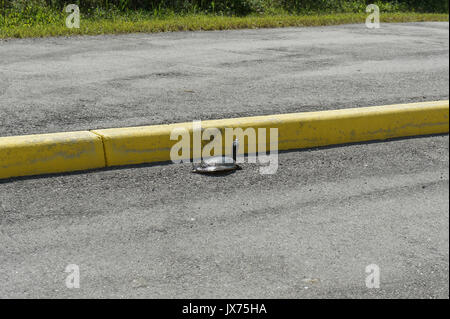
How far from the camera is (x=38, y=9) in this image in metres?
10.0

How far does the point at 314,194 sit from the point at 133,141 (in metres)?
1.38

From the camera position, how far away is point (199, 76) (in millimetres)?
6953

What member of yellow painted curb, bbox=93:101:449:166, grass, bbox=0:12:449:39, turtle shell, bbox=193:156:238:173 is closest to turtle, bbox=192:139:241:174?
turtle shell, bbox=193:156:238:173

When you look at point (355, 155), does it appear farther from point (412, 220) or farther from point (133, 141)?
point (133, 141)

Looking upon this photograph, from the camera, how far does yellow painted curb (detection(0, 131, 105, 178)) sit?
4555mm

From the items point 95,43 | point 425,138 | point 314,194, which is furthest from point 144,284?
point 95,43

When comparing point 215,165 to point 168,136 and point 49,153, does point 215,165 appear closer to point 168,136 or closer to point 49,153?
point 168,136

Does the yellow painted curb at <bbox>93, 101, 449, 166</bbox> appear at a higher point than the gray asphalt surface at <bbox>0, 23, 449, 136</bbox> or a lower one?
lower

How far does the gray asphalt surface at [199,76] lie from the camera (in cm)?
568

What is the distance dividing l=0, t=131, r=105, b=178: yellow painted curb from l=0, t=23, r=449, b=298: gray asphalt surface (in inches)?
3.8

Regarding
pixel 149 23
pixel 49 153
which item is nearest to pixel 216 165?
pixel 49 153

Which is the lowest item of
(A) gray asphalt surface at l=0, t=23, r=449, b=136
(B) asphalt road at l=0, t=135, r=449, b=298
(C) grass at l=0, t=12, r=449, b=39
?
(B) asphalt road at l=0, t=135, r=449, b=298

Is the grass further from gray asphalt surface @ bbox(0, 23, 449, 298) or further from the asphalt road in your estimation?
the asphalt road

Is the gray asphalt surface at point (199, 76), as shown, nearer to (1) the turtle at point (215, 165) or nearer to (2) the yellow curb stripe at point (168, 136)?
(2) the yellow curb stripe at point (168, 136)
